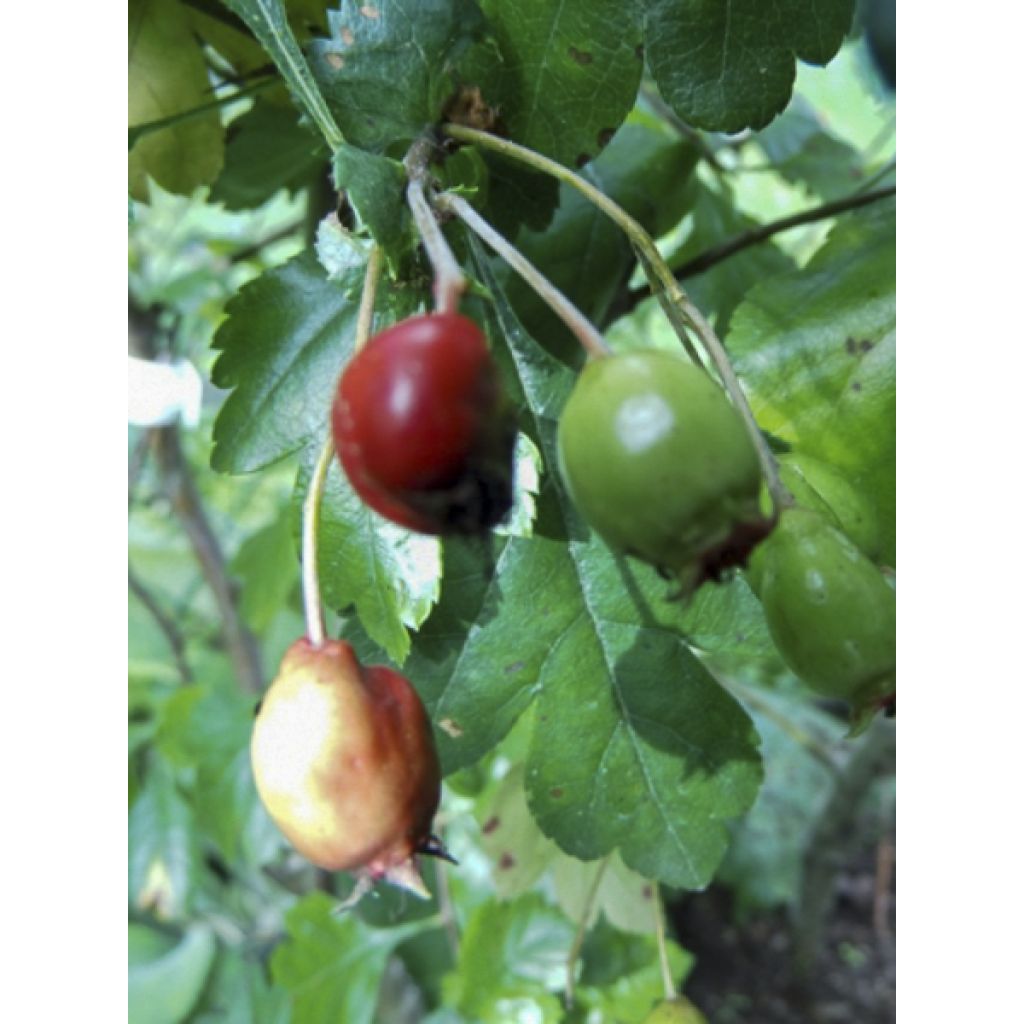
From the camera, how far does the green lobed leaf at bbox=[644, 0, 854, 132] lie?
68 cm

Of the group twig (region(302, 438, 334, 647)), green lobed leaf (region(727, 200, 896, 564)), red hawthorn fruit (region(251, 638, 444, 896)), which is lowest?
green lobed leaf (region(727, 200, 896, 564))

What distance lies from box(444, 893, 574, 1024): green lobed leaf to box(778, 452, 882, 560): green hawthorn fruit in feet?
2.65

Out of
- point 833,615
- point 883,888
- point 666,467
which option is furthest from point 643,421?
point 883,888

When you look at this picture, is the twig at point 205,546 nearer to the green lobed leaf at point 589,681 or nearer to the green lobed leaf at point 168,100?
the green lobed leaf at point 168,100

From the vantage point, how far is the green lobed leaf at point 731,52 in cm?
68

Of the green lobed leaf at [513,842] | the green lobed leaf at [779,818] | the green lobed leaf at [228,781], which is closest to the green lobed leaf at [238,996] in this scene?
the green lobed leaf at [228,781]

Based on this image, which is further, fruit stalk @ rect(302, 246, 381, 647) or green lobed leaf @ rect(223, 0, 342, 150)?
green lobed leaf @ rect(223, 0, 342, 150)

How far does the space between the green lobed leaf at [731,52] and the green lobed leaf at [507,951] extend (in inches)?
35.4

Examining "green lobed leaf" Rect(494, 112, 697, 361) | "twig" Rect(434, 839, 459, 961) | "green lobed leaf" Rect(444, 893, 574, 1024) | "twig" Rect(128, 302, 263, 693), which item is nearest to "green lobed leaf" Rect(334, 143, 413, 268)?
"green lobed leaf" Rect(494, 112, 697, 361)

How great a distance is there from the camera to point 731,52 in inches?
27.0

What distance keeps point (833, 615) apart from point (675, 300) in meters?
0.16

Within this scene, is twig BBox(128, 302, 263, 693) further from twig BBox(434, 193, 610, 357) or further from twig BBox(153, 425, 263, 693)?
twig BBox(434, 193, 610, 357)
